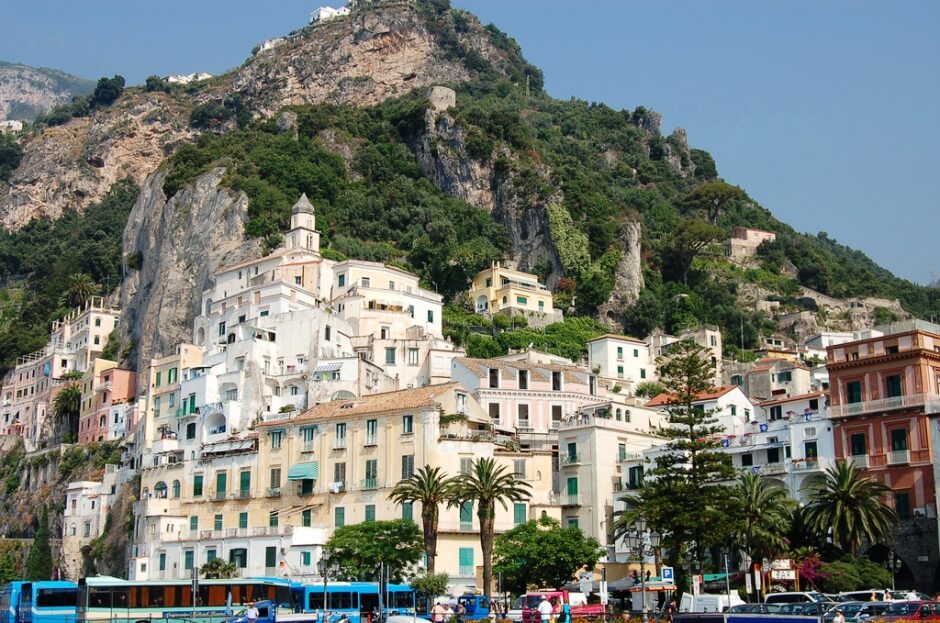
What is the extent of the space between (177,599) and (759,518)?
27.5 metres

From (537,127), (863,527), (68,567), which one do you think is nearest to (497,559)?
(863,527)

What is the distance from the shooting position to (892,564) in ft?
183

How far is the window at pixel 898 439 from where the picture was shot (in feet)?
196

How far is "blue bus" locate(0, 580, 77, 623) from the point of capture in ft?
163

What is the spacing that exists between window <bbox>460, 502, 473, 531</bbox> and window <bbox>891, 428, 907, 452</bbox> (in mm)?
22971

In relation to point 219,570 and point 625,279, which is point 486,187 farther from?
point 219,570

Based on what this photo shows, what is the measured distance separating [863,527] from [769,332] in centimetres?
7408

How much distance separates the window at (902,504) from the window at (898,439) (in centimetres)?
233

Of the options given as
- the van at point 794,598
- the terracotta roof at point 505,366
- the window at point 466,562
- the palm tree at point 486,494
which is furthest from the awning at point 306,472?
the van at point 794,598

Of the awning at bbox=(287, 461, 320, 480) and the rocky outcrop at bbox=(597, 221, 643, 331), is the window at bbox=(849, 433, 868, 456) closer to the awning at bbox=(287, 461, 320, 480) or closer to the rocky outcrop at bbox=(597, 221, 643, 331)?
the awning at bbox=(287, 461, 320, 480)

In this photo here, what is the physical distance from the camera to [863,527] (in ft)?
183

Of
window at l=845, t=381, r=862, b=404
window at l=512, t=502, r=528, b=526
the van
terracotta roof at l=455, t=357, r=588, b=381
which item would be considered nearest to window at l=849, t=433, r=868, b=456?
window at l=845, t=381, r=862, b=404

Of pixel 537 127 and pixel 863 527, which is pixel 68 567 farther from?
pixel 537 127

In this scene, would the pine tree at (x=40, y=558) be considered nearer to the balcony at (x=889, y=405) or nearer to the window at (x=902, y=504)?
the balcony at (x=889, y=405)
